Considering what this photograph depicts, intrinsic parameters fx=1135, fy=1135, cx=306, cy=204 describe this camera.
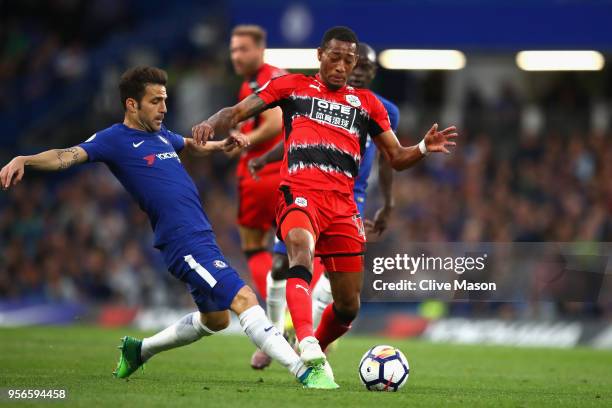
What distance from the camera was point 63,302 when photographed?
19.6 metres

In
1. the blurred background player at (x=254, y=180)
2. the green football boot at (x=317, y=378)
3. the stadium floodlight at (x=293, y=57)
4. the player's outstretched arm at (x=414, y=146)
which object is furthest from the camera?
the stadium floodlight at (x=293, y=57)

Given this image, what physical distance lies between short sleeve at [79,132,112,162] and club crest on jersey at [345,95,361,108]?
5.94ft

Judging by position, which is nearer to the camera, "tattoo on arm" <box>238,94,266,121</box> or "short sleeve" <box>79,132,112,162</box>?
"short sleeve" <box>79,132,112,162</box>

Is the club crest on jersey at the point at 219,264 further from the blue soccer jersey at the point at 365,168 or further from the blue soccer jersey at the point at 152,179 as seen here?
the blue soccer jersey at the point at 365,168

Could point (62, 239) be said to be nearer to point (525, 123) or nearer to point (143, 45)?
point (143, 45)

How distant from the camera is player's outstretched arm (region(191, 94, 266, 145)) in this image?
810cm

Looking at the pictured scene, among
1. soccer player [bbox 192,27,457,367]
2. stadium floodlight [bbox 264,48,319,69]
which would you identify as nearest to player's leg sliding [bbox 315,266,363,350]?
soccer player [bbox 192,27,457,367]

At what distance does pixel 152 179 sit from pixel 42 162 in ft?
2.78

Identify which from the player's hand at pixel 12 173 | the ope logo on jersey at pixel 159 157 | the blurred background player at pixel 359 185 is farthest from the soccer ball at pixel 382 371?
the player's hand at pixel 12 173

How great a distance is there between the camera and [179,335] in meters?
8.55

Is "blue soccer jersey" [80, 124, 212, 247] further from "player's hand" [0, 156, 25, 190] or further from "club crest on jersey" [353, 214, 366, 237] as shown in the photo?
"club crest on jersey" [353, 214, 366, 237]

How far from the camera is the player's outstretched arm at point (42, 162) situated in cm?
740

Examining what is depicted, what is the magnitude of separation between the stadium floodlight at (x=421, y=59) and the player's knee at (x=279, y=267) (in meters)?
12.1

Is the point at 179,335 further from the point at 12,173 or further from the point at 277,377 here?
the point at 12,173
